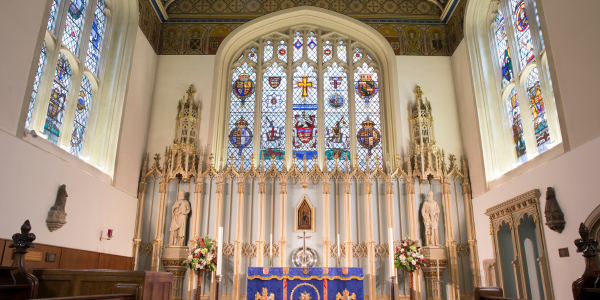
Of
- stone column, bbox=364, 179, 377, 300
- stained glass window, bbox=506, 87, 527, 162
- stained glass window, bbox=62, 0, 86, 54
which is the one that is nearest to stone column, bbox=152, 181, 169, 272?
stained glass window, bbox=62, 0, 86, 54

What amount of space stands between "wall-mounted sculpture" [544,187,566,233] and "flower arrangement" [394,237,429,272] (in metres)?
3.17

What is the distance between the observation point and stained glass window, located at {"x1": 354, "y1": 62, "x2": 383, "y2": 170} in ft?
40.5

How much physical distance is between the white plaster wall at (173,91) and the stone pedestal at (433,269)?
6.43 meters

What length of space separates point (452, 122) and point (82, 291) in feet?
33.2

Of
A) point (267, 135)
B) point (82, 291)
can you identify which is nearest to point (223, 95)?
point (267, 135)

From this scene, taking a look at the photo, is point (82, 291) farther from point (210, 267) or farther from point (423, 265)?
point (423, 265)

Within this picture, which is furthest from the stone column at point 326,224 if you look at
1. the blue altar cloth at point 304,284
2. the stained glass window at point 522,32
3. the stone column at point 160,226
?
the stained glass window at point 522,32

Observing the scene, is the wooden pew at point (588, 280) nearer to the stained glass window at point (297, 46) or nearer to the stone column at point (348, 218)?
the stone column at point (348, 218)

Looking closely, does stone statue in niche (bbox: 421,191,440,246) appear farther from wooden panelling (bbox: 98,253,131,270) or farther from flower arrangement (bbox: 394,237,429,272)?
wooden panelling (bbox: 98,253,131,270)

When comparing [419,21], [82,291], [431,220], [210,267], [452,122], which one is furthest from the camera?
[419,21]

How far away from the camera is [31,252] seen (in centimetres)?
709

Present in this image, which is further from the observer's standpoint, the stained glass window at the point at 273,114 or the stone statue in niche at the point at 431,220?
the stained glass window at the point at 273,114

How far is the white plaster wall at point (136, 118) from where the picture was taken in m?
10.5

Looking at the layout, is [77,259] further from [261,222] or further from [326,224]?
[326,224]
